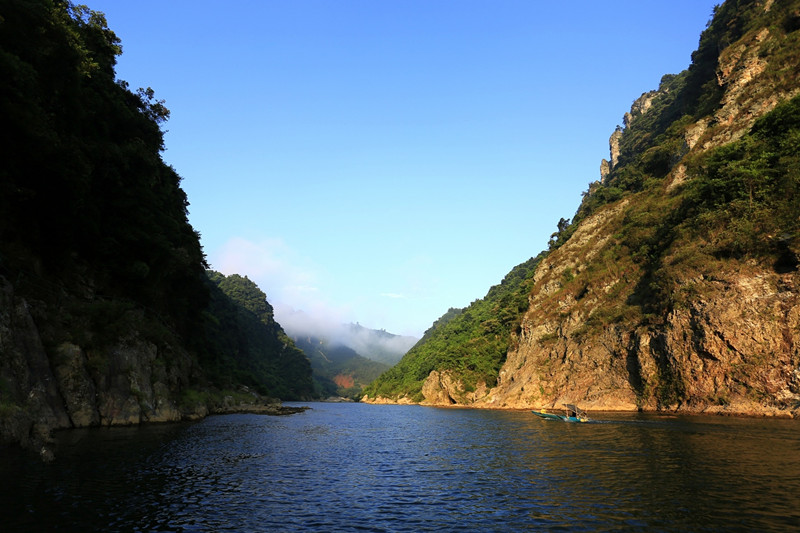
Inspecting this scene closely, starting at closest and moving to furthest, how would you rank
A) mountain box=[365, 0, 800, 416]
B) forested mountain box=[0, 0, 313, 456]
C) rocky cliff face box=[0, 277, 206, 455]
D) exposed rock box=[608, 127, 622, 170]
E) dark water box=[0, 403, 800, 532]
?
dark water box=[0, 403, 800, 532], rocky cliff face box=[0, 277, 206, 455], forested mountain box=[0, 0, 313, 456], mountain box=[365, 0, 800, 416], exposed rock box=[608, 127, 622, 170]

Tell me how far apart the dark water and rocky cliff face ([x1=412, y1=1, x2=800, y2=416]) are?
14.1 meters

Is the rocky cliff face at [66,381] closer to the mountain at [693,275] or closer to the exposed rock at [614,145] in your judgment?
the mountain at [693,275]

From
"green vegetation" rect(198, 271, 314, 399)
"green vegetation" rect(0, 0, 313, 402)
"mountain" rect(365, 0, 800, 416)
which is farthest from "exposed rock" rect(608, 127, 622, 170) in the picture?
"green vegetation" rect(0, 0, 313, 402)

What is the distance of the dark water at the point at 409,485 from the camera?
14.5 metres

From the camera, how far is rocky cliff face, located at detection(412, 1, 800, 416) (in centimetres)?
4444

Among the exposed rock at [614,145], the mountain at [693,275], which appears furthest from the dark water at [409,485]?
the exposed rock at [614,145]

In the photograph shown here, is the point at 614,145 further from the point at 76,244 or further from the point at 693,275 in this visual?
the point at 76,244

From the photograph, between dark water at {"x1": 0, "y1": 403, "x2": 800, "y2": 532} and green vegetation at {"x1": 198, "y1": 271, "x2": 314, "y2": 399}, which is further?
green vegetation at {"x1": 198, "y1": 271, "x2": 314, "y2": 399}

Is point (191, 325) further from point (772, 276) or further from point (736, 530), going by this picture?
point (772, 276)

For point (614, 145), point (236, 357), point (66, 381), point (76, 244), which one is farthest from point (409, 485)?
point (614, 145)

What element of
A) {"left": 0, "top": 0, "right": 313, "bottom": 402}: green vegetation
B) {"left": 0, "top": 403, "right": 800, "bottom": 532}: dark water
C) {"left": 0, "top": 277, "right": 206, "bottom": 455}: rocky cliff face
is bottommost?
{"left": 0, "top": 403, "right": 800, "bottom": 532}: dark water

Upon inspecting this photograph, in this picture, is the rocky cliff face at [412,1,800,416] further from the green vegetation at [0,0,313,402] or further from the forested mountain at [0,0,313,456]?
the green vegetation at [0,0,313,402]

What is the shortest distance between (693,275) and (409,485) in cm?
4987

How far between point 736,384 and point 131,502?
55764mm
